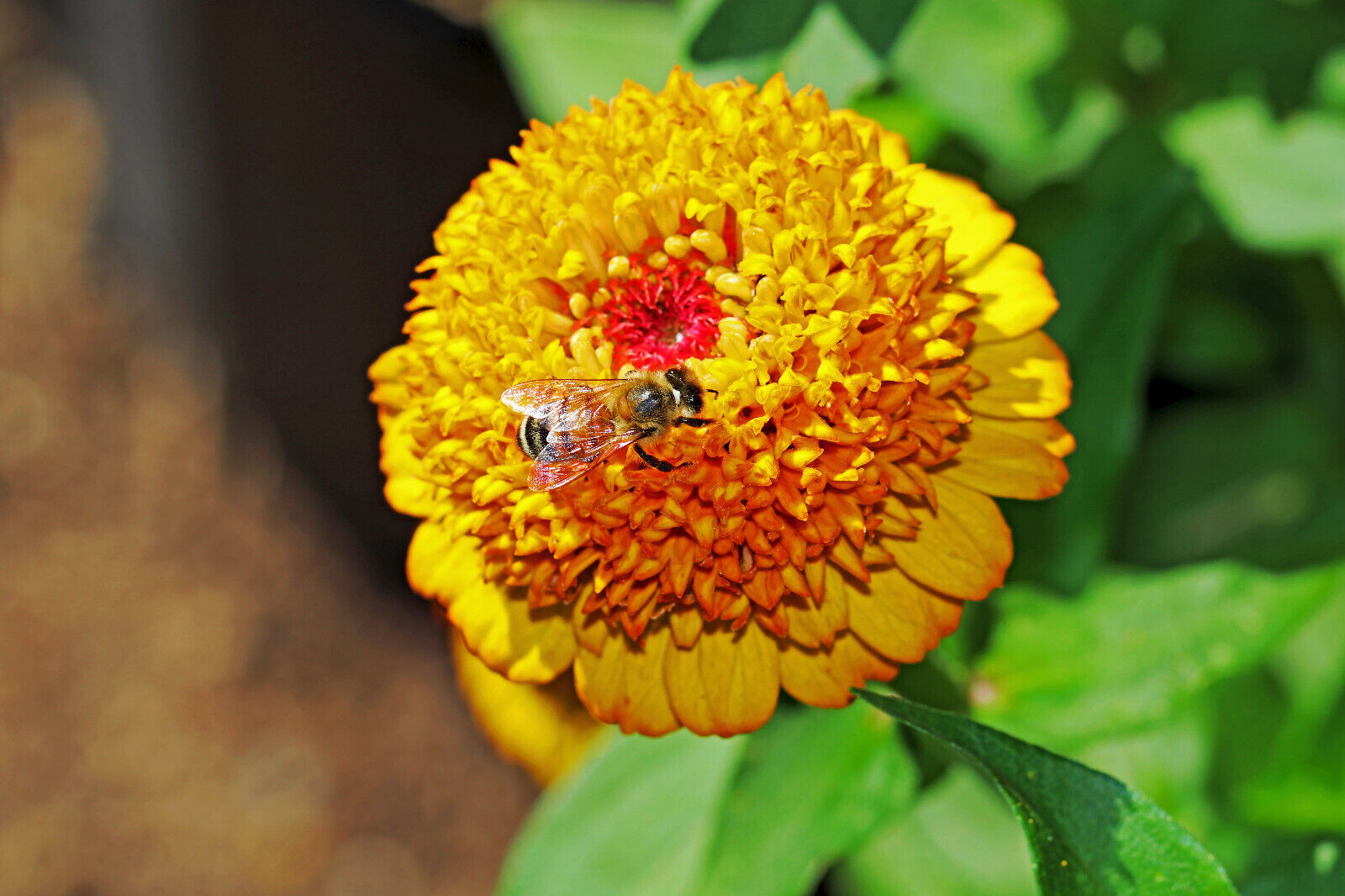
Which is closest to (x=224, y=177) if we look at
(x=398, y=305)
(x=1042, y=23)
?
(x=398, y=305)

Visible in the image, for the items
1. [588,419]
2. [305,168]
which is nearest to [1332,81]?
[588,419]

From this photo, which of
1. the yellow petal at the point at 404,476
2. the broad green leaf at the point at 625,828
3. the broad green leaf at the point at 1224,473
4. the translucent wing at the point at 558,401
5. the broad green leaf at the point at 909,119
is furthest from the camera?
the broad green leaf at the point at 1224,473

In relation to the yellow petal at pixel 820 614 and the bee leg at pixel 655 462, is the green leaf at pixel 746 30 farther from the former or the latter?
the yellow petal at pixel 820 614

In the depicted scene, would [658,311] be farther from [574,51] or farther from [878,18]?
[574,51]

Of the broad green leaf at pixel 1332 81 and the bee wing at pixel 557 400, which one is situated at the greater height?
the broad green leaf at pixel 1332 81

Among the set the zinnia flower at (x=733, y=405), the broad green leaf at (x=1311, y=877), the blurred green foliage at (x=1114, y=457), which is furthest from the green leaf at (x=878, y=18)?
the broad green leaf at (x=1311, y=877)

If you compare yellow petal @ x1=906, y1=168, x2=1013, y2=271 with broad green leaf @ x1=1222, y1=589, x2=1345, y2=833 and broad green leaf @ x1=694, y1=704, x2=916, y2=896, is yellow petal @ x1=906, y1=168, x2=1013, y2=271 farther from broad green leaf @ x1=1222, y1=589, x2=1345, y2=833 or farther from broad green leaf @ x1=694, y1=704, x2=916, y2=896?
broad green leaf @ x1=1222, y1=589, x2=1345, y2=833

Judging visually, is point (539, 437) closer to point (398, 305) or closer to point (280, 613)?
point (398, 305)

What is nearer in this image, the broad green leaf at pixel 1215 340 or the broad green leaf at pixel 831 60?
the broad green leaf at pixel 831 60

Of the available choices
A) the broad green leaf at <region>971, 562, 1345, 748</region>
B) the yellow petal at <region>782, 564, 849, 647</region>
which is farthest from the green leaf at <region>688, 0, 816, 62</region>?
the broad green leaf at <region>971, 562, 1345, 748</region>
